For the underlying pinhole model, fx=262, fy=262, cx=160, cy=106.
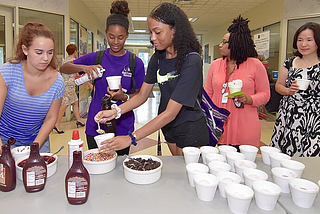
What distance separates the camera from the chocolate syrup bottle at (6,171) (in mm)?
1144

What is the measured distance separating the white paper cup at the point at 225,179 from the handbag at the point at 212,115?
1.98 ft

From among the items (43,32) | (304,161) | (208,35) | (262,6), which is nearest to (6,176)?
(43,32)

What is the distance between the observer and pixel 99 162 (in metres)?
1.35

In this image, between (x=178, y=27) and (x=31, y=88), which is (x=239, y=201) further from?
(x=31, y=88)

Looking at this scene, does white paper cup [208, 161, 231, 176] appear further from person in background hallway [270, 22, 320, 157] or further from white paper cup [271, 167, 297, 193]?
person in background hallway [270, 22, 320, 157]

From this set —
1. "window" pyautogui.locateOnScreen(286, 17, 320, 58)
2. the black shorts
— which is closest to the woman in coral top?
the black shorts

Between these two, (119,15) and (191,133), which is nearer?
(191,133)

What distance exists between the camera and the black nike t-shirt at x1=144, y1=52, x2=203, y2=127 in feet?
4.74

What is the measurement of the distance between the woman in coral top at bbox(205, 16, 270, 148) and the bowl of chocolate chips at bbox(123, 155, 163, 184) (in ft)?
3.52

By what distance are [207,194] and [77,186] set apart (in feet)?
1.77

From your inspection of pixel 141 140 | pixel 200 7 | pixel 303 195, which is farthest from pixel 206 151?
pixel 200 7

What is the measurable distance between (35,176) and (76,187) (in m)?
0.23

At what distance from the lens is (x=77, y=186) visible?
3.46 ft

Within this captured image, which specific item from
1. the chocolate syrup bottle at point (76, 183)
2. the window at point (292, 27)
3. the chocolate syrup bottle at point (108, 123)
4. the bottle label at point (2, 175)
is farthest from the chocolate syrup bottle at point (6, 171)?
the window at point (292, 27)
